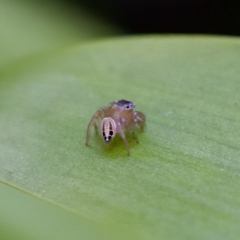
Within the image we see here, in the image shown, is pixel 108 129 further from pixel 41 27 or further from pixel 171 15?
pixel 171 15

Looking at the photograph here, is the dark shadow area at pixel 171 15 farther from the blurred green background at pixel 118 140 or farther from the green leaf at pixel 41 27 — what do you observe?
the blurred green background at pixel 118 140

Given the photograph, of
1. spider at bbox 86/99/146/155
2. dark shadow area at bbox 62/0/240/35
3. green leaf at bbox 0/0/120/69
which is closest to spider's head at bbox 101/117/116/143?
spider at bbox 86/99/146/155

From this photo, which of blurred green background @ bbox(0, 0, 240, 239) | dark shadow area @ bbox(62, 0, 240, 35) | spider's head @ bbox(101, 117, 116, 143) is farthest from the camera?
dark shadow area @ bbox(62, 0, 240, 35)

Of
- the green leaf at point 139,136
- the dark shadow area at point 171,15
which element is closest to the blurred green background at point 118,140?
the green leaf at point 139,136

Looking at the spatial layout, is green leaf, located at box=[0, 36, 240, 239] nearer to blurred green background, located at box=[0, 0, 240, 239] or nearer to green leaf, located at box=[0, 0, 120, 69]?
blurred green background, located at box=[0, 0, 240, 239]

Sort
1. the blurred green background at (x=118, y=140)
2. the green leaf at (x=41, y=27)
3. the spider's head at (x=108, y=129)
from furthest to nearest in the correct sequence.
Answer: the green leaf at (x=41, y=27) → the spider's head at (x=108, y=129) → the blurred green background at (x=118, y=140)

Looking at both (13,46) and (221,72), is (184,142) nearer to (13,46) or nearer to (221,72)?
(221,72)

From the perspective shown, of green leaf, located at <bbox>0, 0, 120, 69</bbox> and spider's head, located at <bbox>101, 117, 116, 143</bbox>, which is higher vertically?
green leaf, located at <bbox>0, 0, 120, 69</bbox>
